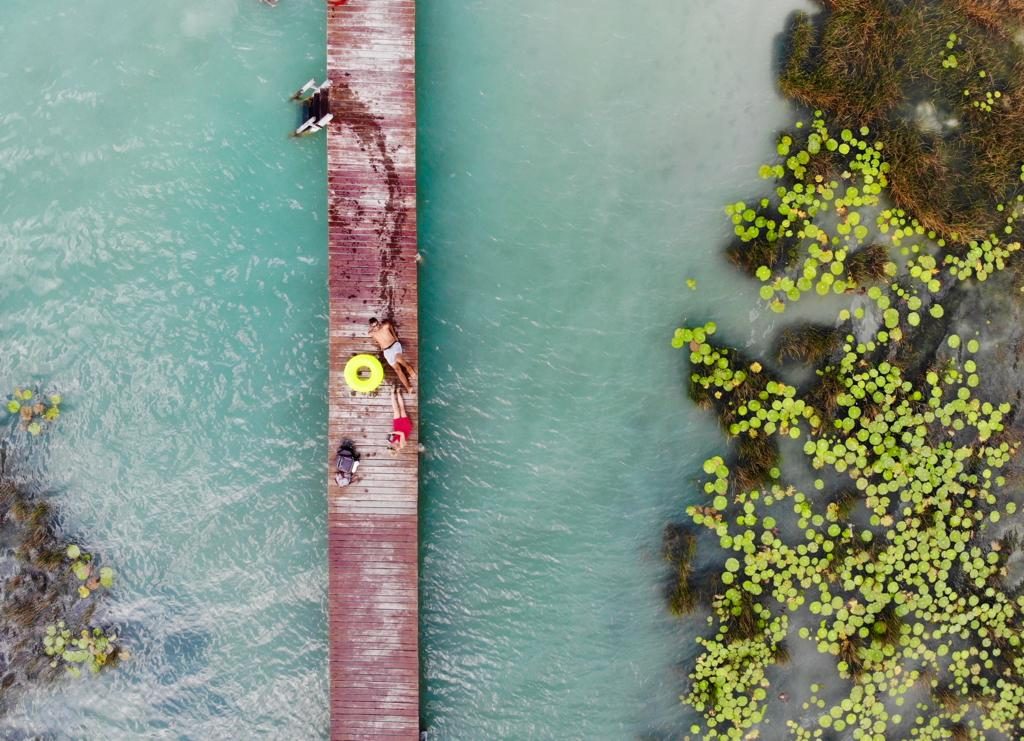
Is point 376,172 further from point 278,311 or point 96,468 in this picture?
point 96,468

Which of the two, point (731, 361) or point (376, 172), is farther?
point (731, 361)

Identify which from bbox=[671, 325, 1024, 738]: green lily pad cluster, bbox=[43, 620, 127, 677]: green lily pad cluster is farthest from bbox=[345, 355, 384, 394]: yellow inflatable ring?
bbox=[43, 620, 127, 677]: green lily pad cluster

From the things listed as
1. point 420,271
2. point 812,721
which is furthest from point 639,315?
point 812,721

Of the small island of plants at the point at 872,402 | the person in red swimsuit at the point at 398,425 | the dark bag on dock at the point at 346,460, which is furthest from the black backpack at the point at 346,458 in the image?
the small island of plants at the point at 872,402

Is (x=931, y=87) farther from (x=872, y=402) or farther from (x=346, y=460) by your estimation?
(x=346, y=460)

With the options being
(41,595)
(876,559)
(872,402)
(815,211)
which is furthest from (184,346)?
(876,559)

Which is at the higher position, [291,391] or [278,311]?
→ [278,311]
